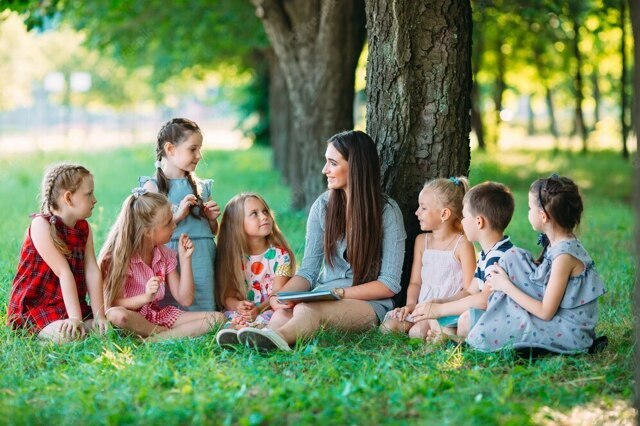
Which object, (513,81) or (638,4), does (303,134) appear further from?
(513,81)

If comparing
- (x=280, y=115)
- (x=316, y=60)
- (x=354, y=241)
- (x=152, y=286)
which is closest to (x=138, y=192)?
(x=152, y=286)

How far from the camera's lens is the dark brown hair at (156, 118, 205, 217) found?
6355 millimetres

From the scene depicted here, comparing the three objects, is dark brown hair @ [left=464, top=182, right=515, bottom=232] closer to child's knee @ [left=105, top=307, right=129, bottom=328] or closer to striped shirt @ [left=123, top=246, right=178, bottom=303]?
striped shirt @ [left=123, top=246, right=178, bottom=303]

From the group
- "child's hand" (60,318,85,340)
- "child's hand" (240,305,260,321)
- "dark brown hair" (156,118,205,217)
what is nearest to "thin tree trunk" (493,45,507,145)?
"dark brown hair" (156,118,205,217)

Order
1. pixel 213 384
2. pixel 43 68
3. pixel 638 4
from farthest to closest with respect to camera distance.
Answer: pixel 43 68 → pixel 213 384 → pixel 638 4

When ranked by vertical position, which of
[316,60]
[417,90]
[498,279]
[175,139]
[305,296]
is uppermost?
[316,60]

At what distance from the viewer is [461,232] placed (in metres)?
6.09

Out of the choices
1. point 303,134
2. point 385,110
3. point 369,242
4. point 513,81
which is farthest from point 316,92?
point 513,81

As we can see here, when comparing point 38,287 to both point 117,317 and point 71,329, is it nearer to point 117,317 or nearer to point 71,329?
point 71,329

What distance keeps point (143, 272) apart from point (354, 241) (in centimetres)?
142

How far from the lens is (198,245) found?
21.1 ft

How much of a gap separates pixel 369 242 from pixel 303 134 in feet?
18.9

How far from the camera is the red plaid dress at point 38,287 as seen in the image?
19.0 ft

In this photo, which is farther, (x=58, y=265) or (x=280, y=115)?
(x=280, y=115)
